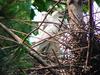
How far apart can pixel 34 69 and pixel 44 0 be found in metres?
1.38

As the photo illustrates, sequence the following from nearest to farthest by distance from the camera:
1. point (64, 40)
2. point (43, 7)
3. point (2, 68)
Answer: point (2, 68) → point (64, 40) → point (43, 7)

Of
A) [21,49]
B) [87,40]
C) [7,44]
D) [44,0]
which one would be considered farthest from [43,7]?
[21,49]

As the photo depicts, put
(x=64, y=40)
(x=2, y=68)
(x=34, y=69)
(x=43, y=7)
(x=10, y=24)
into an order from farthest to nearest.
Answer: (x=43, y=7) < (x=64, y=40) < (x=34, y=69) < (x=10, y=24) < (x=2, y=68)

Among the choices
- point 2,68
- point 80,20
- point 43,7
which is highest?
point 43,7

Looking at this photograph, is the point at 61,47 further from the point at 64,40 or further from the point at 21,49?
the point at 21,49

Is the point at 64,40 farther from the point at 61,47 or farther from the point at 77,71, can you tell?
the point at 77,71

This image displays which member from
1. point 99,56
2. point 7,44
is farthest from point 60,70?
point 7,44

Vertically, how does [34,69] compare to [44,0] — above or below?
below

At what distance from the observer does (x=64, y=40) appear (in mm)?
3074

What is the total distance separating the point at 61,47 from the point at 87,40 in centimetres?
26

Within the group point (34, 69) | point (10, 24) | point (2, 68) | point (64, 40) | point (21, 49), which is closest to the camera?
point (2, 68)

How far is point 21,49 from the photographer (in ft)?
6.07

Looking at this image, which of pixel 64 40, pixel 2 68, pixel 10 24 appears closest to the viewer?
pixel 2 68

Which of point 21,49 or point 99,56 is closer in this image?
point 21,49
